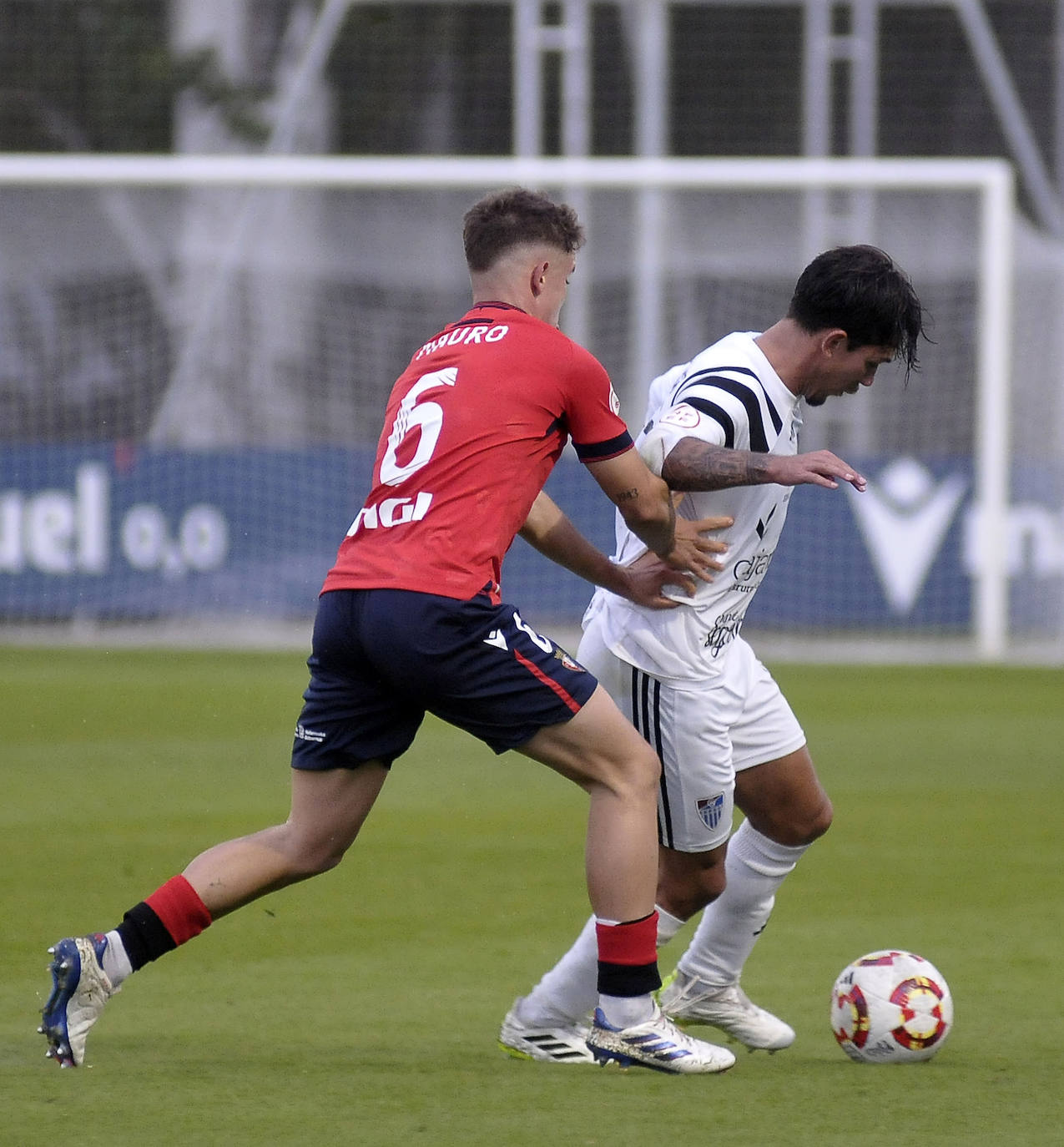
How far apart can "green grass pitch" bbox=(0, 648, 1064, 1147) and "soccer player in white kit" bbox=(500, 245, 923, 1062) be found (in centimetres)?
25

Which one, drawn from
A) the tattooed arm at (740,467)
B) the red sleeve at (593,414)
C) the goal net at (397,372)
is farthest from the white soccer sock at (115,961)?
the goal net at (397,372)

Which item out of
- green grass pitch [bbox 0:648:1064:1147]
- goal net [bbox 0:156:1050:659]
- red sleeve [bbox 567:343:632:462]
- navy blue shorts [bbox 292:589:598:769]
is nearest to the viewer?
green grass pitch [bbox 0:648:1064:1147]

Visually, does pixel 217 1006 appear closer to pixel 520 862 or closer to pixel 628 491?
pixel 628 491

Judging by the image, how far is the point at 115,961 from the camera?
4434mm

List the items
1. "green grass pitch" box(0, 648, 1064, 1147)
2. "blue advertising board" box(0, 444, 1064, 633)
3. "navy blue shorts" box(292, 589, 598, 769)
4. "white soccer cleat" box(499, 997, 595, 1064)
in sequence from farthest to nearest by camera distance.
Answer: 1. "blue advertising board" box(0, 444, 1064, 633)
2. "white soccer cleat" box(499, 997, 595, 1064)
3. "navy blue shorts" box(292, 589, 598, 769)
4. "green grass pitch" box(0, 648, 1064, 1147)

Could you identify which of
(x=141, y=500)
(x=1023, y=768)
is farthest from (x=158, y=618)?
(x=1023, y=768)

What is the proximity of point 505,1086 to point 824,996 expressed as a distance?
143cm

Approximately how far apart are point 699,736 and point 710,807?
0.17 meters

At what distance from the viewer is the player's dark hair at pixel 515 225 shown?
14.8 feet

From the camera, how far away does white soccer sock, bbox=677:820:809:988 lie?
4.97 m

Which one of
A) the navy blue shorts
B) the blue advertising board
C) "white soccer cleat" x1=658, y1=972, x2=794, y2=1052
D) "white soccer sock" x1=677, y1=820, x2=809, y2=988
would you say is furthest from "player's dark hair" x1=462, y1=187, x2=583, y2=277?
the blue advertising board

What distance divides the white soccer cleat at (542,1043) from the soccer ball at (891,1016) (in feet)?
2.02

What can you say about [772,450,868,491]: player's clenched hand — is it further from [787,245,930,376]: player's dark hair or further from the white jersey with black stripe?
[787,245,930,376]: player's dark hair

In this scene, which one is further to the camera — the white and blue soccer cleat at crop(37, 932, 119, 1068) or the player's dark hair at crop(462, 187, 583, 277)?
the player's dark hair at crop(462, 187, 583, 277)
